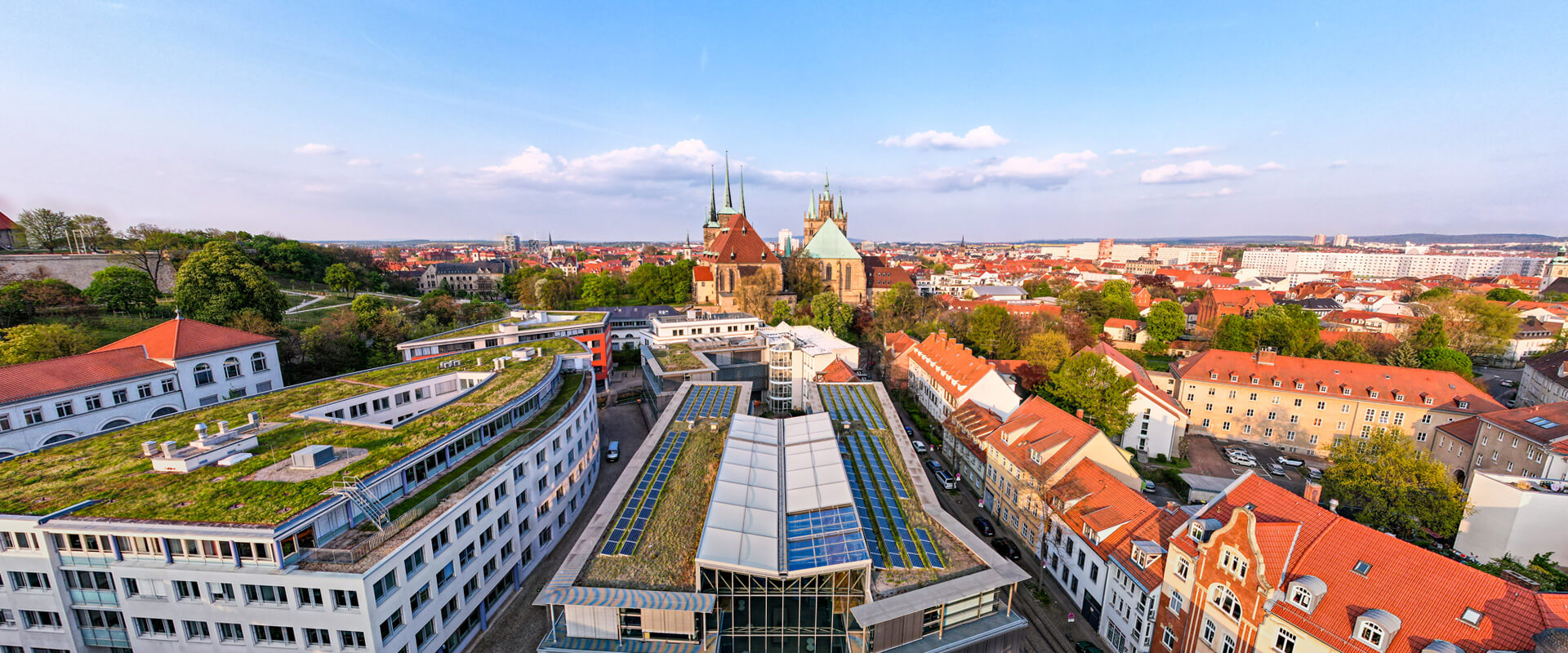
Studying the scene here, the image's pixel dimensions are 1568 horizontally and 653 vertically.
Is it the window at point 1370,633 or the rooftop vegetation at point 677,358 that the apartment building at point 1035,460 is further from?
the rooftop vegetation at point 677,358

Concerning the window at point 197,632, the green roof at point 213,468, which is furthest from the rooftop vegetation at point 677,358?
the window at point 197,632

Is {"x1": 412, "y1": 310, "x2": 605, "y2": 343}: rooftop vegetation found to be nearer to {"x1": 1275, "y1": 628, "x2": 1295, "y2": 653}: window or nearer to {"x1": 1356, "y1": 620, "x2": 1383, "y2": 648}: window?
{"x1": 1275, "y1": 628, "x2": 1295, "y2": 653}: window

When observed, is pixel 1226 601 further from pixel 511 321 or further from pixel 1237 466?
pixel 511 321

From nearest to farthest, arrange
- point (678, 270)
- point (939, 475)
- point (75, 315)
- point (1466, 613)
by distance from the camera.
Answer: point (1466, 613), point (939, 475), point (75, 315), point (678, 270)

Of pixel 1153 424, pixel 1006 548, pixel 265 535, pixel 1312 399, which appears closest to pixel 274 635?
pixel 265 535

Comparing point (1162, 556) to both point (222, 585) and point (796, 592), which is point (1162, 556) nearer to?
point (796, 592)

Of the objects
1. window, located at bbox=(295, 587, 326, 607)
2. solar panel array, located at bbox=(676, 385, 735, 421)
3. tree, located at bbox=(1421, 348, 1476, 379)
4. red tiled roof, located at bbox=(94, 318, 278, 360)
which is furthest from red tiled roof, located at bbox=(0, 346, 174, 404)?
tree, located at bbox=(1421, 348, 1476, 379)

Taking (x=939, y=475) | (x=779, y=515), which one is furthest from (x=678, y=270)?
(x=779, y=515)
